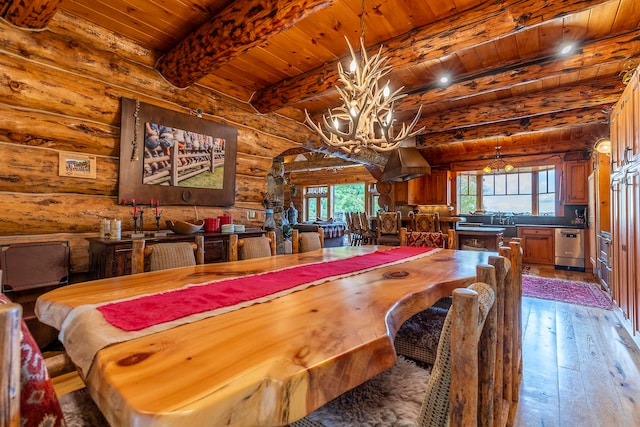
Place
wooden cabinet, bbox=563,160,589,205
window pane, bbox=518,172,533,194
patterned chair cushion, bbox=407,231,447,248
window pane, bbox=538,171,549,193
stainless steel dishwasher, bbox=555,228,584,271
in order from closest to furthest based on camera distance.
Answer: patterned chair cushion, bbox=407,231,447,248 < stainless steel dishwasher, bbox=555,228,584,271 < wooden cabinet, bbox=563,160,589,205 < window pane, bbox=538,171,549,193 < window pane, bbox=518,172,533,194

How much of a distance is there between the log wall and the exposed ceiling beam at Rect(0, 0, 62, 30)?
0.08m

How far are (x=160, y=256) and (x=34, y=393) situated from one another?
130cm

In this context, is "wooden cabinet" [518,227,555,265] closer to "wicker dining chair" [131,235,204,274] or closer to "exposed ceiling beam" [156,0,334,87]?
"exposed ceiling beam" [156,0,334,87]

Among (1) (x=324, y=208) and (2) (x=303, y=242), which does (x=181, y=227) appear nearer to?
(2) (x=303, y=242)

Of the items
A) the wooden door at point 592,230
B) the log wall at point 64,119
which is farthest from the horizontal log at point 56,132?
the wooden door at point 592,230

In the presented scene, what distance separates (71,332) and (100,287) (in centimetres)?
46

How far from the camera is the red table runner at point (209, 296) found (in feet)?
3.01

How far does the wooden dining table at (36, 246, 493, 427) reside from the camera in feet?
1.74

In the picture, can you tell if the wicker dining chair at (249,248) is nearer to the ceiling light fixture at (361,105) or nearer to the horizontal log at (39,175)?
the ceiling light fixture at (361,105)

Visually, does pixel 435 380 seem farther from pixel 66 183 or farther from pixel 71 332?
pixel 66 183

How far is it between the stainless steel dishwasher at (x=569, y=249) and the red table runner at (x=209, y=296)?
578 centimetres

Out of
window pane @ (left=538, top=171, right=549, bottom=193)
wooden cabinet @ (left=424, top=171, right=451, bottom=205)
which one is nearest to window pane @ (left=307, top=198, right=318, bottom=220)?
wooden cabinet @ (left=424, top=171, right=451, bottom=205)

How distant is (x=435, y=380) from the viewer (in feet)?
2.48

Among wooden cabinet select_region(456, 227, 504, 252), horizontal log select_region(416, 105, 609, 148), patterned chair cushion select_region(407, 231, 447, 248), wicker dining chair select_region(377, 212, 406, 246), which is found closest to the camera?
patterned chair cushion select_region(407, 231, 447, 248)
